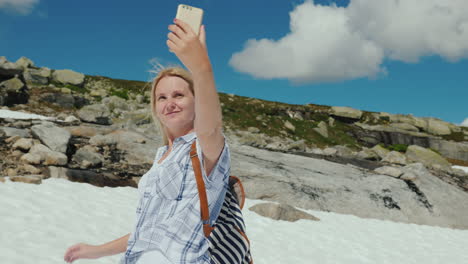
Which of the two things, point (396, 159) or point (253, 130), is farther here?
point (253, 130)

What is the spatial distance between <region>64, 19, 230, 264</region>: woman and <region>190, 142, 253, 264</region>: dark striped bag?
34mm

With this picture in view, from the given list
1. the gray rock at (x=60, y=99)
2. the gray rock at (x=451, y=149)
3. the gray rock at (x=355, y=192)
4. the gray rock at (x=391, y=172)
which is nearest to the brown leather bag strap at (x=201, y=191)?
the gray rock at (x=355, y=192)

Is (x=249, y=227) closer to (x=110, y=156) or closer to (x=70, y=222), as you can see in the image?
(x=70, y=222)

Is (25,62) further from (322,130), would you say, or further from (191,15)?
(191,15)

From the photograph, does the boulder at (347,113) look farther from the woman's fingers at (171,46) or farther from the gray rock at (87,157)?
the woman's fingers at (171,46)

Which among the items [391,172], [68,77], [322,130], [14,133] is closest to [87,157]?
[14,133]

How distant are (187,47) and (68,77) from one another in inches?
1786

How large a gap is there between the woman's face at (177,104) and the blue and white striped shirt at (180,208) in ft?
0.38

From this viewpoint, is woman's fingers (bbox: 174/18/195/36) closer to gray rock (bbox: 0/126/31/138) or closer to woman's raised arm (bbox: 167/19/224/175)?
woman's raised arm (bbox: 167/19/224/175)

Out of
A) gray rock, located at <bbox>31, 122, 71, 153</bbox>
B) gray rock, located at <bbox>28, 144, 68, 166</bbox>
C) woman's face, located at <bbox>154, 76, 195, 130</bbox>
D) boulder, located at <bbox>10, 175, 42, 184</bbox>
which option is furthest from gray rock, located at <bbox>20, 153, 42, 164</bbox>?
woman's face, located at <bbox>154, 76, 195, 130</bbox>

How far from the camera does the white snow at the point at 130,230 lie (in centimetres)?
515

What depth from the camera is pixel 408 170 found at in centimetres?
1205

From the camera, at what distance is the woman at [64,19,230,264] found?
1.33m

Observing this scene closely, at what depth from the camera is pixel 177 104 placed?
177 cm
